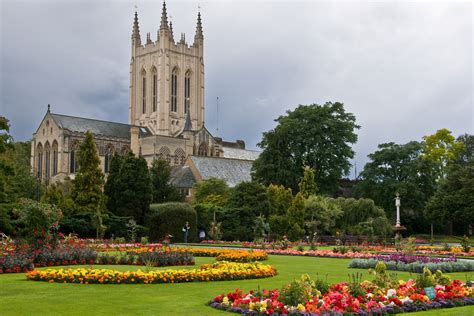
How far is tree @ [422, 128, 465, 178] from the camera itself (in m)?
70.4

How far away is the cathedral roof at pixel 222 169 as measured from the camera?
258 feet

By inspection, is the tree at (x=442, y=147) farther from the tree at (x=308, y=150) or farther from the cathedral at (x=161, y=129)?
the cathedral at (x=161, y=129)

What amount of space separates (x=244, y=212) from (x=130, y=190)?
9250mm

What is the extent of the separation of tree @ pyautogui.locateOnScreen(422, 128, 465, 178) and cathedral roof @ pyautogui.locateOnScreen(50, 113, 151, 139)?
52.7 meters

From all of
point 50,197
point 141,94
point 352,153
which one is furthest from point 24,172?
Answer: point 141,94

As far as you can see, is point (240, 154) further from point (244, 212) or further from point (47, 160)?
point (244, 212)

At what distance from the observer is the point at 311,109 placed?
204 feet

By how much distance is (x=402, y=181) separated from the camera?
204 ft

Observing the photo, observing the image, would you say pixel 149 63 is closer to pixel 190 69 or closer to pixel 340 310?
pixel 190 69

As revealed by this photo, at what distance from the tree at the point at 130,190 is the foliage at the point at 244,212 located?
7065 millimetres

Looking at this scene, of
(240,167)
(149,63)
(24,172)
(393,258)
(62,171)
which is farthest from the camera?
(149,63)

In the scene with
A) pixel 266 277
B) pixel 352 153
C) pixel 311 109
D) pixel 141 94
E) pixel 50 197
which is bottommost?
pixel 266 277

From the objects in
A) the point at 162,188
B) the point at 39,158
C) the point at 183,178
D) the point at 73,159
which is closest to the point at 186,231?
the point at 162,188

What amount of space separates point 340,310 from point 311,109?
5257 centimetres
